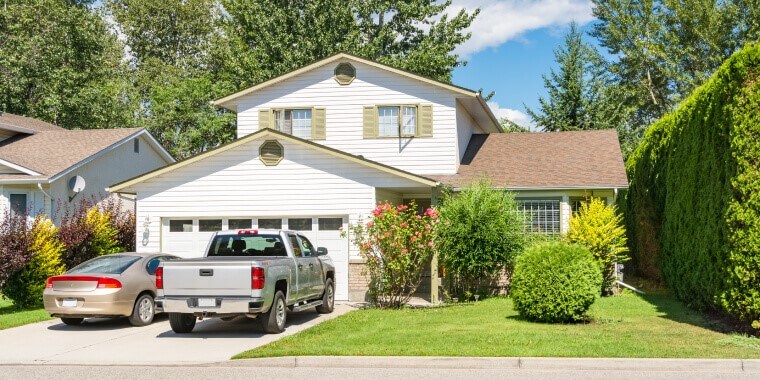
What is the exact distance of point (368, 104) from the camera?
23156 millimetres

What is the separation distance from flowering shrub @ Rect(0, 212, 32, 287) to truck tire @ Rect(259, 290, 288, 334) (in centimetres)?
714

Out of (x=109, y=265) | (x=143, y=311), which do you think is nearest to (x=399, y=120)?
(x=109, y=265)

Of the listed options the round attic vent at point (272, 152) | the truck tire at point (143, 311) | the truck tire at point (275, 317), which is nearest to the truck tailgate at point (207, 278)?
the truck tire at point (275, 317)

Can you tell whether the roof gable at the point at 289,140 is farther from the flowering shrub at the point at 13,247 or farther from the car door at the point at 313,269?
the car door at the point at 313,269

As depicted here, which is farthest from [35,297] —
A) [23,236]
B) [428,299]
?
[428,299]

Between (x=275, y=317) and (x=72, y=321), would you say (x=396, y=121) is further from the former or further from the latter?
(x=72, y=321)

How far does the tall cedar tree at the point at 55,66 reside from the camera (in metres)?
36.9

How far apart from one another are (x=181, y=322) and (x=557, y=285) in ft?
22.2

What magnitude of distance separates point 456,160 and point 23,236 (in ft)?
39.5

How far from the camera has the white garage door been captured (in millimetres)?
19297

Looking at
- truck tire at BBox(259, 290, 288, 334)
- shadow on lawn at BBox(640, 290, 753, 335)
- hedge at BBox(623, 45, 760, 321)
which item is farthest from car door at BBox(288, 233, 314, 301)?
hedge at BBox(623, 45, 760, 321)

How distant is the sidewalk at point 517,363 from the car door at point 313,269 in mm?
5194

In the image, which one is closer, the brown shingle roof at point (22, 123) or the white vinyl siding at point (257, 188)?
the white vinyl siding at point (257, 188)

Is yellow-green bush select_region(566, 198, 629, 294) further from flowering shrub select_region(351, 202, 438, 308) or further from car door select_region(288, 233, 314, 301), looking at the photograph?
car door select_region(288, 233, 314, 301)
